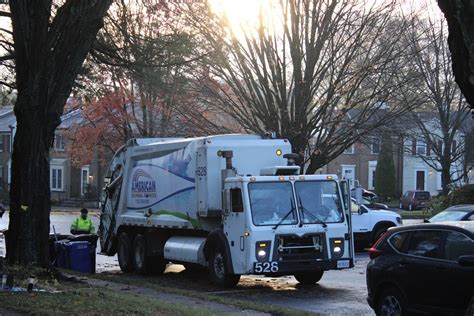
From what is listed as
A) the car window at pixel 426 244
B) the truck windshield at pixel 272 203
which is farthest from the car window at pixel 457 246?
the truck windshield at pixel 272 203

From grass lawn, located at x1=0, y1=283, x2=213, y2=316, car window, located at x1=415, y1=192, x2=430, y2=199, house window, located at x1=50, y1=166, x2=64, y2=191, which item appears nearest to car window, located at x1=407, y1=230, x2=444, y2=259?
grass lawn, located at x1=0, y1=283, x2=213, y2=316

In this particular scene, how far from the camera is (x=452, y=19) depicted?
5082 millimetres

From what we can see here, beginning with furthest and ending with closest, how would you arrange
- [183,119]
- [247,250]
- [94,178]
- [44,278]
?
[94,178], [183,119], [247,250], [44,278]

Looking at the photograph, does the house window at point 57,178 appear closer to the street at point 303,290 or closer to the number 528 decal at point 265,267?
the street at point 303,290

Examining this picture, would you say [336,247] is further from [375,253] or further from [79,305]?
[79,305]

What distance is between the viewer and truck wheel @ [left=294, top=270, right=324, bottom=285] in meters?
14.9

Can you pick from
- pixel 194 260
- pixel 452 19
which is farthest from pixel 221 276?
pixel 452 19

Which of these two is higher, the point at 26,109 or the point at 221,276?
the point at 26,109

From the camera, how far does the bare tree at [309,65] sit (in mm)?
20266

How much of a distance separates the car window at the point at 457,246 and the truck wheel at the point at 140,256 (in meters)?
10.3

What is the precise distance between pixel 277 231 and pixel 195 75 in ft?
29.8

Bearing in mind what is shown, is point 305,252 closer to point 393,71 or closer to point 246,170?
point 246,170

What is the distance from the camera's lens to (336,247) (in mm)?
14344

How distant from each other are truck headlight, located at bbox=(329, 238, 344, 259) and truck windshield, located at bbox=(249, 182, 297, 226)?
36.9 inches
